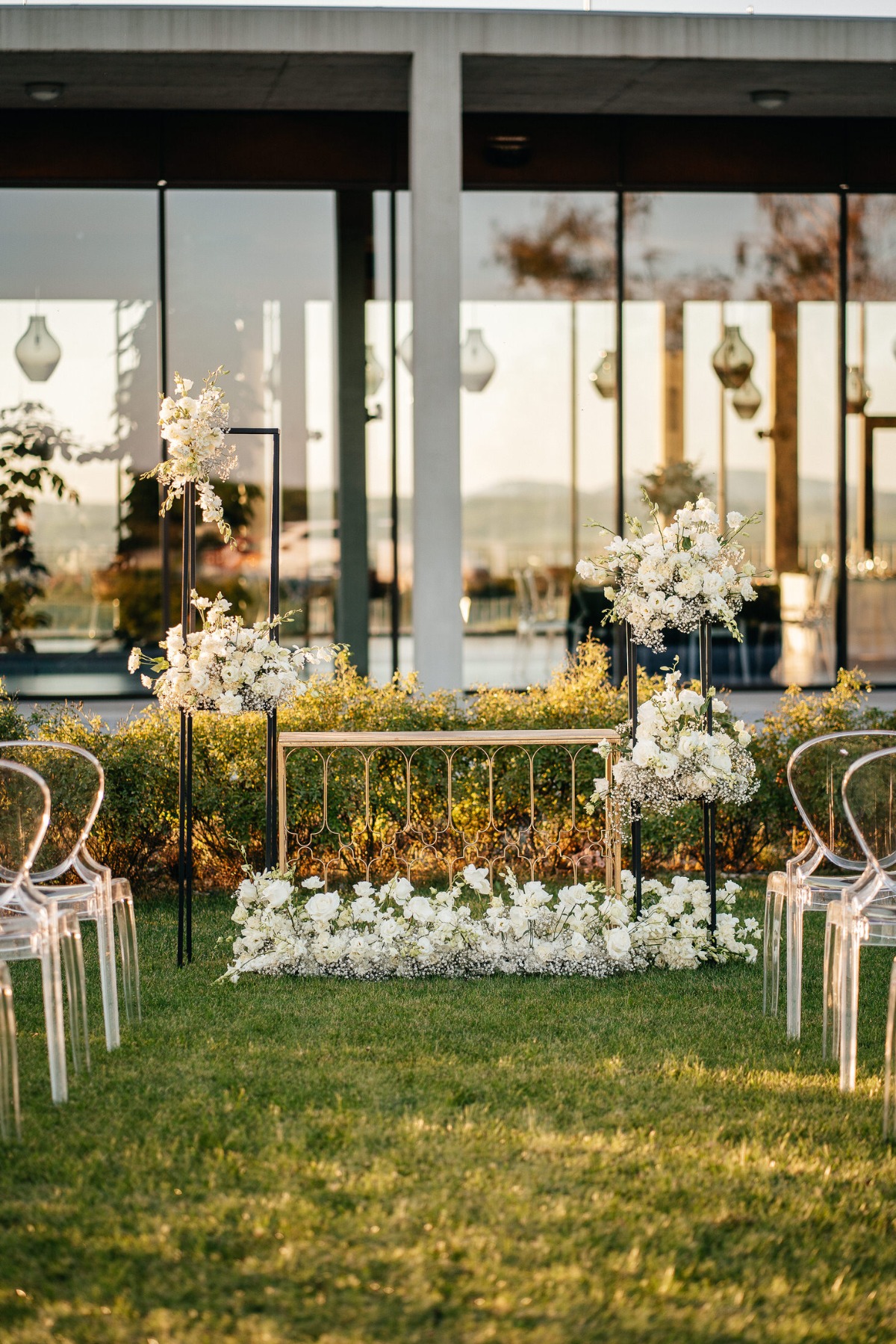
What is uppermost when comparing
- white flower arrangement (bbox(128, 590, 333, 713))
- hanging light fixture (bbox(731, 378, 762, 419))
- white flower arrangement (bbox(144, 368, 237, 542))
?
hanging light fixture (bbox(731, 378, 762, 419))

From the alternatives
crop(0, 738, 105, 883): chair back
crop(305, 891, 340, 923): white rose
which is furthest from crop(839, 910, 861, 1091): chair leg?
crop(0, 738, 105, 883): chair back

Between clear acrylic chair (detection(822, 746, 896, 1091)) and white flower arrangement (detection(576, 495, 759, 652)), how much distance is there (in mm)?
1119

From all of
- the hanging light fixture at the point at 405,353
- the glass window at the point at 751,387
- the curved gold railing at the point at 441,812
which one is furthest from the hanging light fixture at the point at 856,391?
the curved gold railing at the point at 441,812

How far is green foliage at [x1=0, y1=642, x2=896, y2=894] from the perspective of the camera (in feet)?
22.8

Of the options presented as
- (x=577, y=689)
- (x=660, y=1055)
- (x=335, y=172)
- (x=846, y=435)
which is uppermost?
(x=335, y=172)

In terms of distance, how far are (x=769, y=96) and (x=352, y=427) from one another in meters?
3.67

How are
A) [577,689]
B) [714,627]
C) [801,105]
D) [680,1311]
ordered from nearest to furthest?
[680,1311] → [577,689] → [801,105] → [714,627]

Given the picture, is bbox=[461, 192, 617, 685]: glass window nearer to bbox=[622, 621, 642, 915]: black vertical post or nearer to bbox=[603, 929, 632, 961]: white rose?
bbox=[622, 621, 642, 915]: black vertical post

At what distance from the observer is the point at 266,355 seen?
420 inches

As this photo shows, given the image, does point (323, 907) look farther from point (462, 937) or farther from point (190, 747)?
point (190, 747)

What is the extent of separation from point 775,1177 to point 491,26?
7.07 metres

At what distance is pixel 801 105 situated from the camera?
395 inches

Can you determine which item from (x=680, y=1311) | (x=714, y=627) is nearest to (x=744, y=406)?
(x=714, y=627)

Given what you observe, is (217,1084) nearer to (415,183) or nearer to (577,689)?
(577,689)
